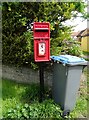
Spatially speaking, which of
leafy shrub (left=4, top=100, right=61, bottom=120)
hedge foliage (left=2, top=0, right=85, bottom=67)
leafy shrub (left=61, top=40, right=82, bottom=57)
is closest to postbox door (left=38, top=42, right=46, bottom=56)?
hedge foliage (left=2, top=0, right=85, bottom=67)

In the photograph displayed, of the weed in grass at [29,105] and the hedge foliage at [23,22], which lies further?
the hedge foliage at [23,22]

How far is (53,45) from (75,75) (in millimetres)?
1375

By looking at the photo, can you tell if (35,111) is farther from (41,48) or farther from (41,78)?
(41,48)

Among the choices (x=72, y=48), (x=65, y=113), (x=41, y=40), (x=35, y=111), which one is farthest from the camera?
(x=72, y=48)

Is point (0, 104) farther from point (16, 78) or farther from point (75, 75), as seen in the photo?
point (75, 75)

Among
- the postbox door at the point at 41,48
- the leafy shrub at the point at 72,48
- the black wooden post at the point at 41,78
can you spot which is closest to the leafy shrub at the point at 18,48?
the black wooden post at the point at 41,78

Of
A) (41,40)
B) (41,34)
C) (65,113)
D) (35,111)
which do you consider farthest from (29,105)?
(41,34)

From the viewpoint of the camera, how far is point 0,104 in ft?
18.0

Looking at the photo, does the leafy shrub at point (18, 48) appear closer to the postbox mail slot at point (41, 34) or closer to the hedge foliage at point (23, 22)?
the hedge foliage at point (23, 22)

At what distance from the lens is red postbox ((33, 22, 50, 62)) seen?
5191mm

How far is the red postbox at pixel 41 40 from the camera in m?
5.19

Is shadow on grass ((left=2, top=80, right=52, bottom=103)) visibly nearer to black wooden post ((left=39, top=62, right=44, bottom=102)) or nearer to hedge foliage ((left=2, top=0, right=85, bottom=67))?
black wooden post ((left=39, top=62, right=44, bottom=102))

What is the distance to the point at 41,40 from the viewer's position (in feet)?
17.2

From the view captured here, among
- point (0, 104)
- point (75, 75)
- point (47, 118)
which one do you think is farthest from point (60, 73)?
point (0, 104)
